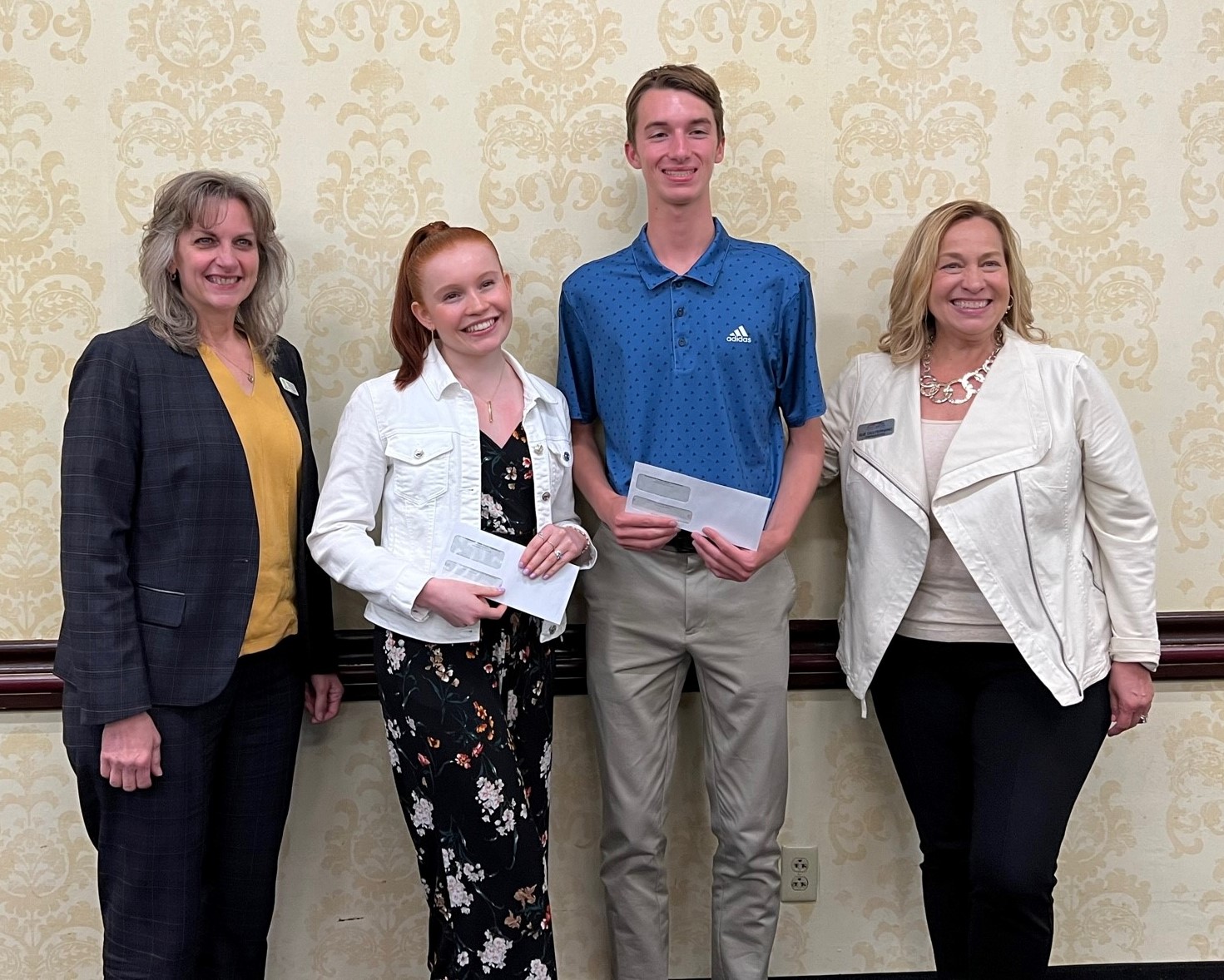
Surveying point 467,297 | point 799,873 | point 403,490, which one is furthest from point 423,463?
point 799,873

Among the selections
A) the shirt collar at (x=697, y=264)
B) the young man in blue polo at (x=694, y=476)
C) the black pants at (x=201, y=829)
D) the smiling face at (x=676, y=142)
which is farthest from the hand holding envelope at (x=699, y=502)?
the black pants at (x=201, y=829)

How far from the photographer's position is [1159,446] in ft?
7.60

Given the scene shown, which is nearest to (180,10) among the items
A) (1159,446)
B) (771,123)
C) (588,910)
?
(771,123)

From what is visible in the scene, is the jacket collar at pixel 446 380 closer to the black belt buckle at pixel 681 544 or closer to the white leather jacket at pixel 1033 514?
the black belt buckle at pixel 681 544

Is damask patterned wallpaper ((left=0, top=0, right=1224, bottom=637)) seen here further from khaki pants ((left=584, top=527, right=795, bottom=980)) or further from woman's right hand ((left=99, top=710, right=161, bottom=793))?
woman's right hand ((left=99, top=710, right=161, bottom=793))

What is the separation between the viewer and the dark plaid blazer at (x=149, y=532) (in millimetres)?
1713

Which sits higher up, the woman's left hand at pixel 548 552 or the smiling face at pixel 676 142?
the smiling face at pixel 676 142

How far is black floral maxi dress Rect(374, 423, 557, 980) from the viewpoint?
174 cm

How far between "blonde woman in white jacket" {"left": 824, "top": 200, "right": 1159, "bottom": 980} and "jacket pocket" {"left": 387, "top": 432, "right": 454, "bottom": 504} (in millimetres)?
868

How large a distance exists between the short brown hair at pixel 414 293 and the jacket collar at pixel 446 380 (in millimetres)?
17

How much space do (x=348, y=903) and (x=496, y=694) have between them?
0.85m

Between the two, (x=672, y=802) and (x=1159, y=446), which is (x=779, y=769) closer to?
(x=672, y=802)

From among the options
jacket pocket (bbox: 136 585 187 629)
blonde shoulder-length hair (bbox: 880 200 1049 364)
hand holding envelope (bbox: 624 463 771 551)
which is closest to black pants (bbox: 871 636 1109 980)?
hand holding envelope (bbox: 624 463 771 551)

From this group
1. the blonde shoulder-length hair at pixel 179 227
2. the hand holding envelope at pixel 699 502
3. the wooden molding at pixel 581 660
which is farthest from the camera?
the wooden molding at pixel 581 660
